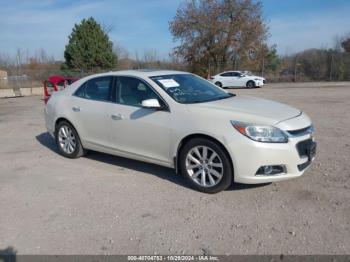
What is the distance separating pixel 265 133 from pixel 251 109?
1.70ft

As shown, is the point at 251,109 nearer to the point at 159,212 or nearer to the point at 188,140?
the point at 188,140

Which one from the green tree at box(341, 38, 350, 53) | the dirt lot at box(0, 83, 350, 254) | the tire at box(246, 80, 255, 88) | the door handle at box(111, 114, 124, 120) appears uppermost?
the green tree at box(341, 38, 350, 53)

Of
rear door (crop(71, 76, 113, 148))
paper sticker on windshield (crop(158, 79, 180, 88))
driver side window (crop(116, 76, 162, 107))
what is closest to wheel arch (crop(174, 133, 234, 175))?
driver side window (crop(116, 76, 162, 107))

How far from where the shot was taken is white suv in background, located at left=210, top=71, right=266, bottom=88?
1025 inches

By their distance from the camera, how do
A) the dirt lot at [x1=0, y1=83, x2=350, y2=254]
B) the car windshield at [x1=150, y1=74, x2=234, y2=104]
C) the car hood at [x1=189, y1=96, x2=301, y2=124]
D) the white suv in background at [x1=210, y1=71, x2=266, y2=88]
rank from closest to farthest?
the dirt lot at [x1=0, y1=83, x2=350, y2=254] → the car hood at [x1=189, y1=96, x2=301, y2=124] → the car windshield at [x1=150, y1=74, x2=234, y2=104] → the white suv in background at [x1=210, y1=71, x2=266, y2=88]

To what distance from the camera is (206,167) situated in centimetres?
446

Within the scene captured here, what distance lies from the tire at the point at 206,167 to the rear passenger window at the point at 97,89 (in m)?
1.72

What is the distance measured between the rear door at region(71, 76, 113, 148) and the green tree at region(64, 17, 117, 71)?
3445 cm

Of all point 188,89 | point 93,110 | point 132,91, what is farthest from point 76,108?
point 188,89

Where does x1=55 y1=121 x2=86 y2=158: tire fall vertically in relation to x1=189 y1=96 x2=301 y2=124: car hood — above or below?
below

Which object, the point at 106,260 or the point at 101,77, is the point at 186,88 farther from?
the point at 106,260

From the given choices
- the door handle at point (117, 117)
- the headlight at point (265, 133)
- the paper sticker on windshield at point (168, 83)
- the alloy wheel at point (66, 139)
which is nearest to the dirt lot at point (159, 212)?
the alloy wheel at point (66, 139)

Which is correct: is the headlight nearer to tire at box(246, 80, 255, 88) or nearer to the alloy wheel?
the alloy wheel

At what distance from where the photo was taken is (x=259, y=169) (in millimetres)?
4168
